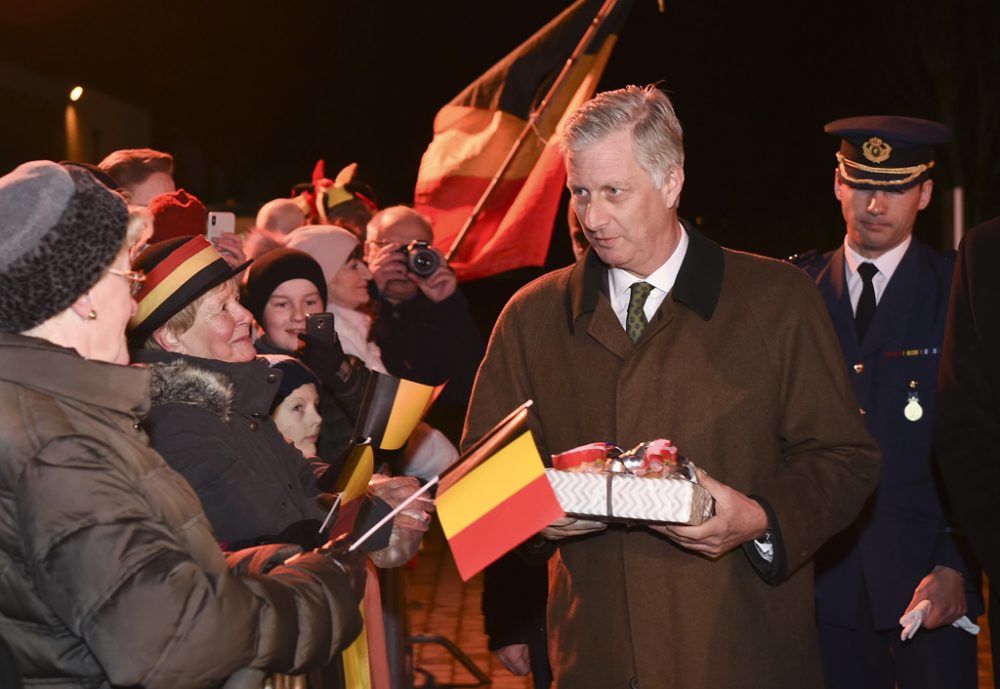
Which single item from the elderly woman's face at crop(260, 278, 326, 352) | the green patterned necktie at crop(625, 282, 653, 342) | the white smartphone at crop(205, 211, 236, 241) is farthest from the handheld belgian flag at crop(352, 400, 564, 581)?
the white smartphone at crop(205, 211, 236, 241)

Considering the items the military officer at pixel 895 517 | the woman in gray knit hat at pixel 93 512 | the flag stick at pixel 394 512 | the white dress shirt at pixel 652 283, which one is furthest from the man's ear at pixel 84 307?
the military officer at pixel 895 517

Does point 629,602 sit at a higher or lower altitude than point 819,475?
lower

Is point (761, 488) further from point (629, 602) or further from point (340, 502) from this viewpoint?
point (340, 502)

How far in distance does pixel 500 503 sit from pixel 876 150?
2.72m

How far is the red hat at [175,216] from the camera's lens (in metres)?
5.13

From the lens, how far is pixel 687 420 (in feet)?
10.6

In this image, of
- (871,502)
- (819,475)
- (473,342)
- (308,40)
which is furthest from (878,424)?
(308,40)

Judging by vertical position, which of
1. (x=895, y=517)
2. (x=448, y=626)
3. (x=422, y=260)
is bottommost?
(x=448, y=626)

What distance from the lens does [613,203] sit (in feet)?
10.8

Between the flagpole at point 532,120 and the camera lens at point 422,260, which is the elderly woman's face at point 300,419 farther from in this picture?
the flagpole at point 532,120

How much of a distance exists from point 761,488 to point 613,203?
78cm

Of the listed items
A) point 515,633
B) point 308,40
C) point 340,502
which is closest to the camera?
point 340,502

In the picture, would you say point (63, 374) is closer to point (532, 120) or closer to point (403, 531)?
point (403, 531)

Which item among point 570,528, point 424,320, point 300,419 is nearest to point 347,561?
point 570,528
